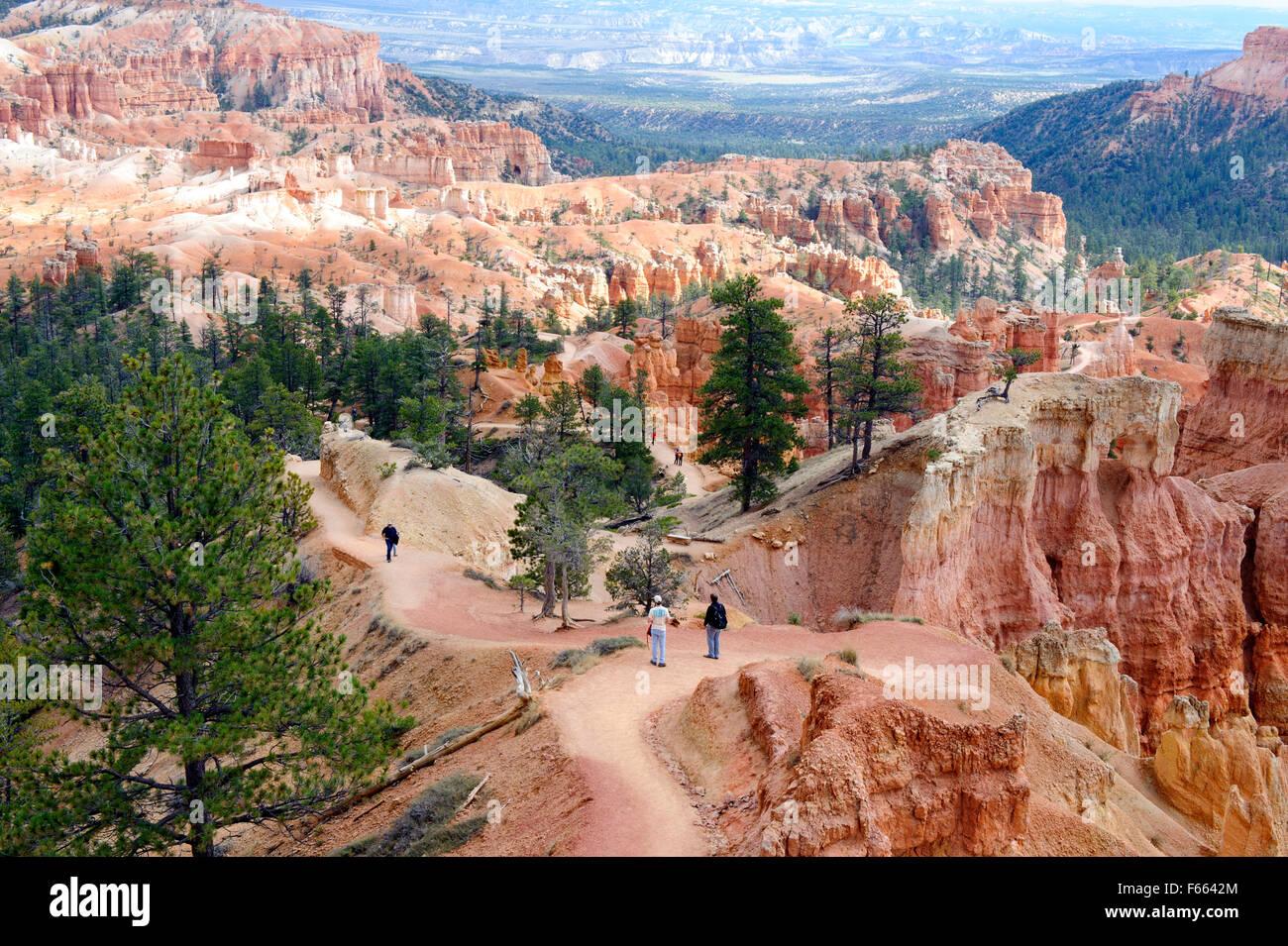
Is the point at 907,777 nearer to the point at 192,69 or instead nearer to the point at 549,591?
the point at 549,591

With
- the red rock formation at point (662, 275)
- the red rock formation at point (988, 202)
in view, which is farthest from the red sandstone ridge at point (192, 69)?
the red rock formation at point (662, 275)

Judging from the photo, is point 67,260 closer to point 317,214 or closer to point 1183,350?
point 317,214

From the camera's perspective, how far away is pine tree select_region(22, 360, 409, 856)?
1352cm

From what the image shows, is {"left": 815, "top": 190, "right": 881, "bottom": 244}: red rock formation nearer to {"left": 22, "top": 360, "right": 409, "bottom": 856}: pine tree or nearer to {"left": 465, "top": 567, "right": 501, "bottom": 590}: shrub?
{"left": 465, "top": 567, "right": 501, "bottom": 590}: shrub

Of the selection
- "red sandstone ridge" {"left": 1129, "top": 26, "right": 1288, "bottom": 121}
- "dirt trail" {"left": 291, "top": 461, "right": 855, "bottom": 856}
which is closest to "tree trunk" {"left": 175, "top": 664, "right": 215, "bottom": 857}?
"dirt trail" {"left": 291, "top": 461, "right": 855, "bottom": 856}

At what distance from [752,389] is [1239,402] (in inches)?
757

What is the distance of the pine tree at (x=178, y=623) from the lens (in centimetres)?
1352

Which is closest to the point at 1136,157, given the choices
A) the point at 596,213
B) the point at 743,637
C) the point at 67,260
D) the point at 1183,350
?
the point at 596,213

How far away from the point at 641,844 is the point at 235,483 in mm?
7370

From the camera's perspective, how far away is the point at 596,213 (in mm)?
129000

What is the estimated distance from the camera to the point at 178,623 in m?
14.3

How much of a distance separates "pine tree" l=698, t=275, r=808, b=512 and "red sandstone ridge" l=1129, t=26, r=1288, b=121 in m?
173

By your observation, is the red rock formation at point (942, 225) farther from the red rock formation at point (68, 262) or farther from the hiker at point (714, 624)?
the hiker at point (714, 624)

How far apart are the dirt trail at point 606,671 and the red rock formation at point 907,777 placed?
175 centimetres
